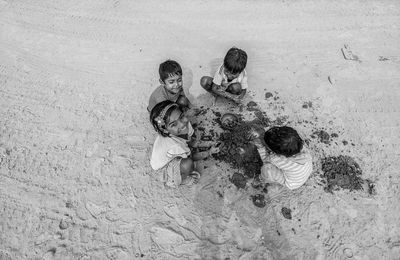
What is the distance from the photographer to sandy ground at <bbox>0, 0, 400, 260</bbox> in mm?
3254

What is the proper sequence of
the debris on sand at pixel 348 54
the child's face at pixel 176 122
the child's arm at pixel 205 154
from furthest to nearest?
the debris on sand at pixel 348 54, the child's arm at pixel 205 154, the child's face at pixel 176 122

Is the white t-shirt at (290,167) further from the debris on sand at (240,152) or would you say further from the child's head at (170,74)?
the child's head at (170,74)

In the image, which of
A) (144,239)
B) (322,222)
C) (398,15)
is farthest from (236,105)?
(398,15)

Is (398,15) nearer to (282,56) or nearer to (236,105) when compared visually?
(282,56)

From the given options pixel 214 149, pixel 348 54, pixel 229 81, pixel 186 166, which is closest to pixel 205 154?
pixel 214 149

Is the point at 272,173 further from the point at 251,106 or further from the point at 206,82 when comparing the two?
the point at 206,82

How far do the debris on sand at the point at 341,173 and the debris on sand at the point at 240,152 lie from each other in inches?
33.3

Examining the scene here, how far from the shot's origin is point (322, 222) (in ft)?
10.9

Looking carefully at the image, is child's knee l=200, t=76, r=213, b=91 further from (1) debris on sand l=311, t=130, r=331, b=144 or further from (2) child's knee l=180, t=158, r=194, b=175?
(1) debris on sand l=311, t=130, r=331, b=144

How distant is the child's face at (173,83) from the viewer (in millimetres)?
3395

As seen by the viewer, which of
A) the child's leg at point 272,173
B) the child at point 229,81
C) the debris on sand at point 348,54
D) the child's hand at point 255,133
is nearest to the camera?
the child's leg at point 272,173

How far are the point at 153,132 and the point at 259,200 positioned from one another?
5.46ft

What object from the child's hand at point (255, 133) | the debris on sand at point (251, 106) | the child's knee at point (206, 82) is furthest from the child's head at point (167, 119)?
the debris on sand at point (251, 106)

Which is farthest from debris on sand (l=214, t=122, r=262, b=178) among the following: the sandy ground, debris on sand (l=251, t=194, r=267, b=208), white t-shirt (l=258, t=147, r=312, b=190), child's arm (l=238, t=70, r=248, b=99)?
child's arm (l=238, t=70, r=248, b=99)
